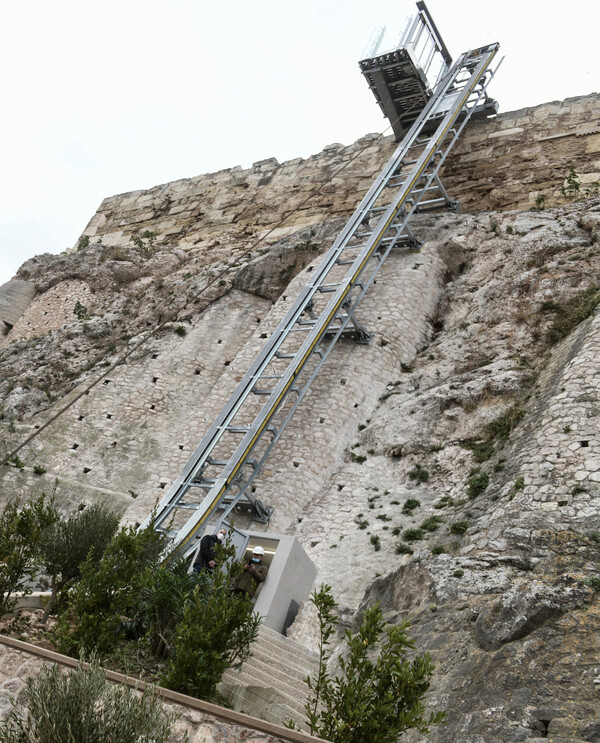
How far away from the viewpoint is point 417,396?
10344mm

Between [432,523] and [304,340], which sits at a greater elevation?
[304,340]

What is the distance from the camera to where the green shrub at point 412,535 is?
8031 millimetres

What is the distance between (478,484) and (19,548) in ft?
16.3

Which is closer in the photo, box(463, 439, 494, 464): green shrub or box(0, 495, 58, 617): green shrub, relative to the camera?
box(0, 495, 58, 617): green shrub

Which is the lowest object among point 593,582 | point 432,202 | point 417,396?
point 593,582

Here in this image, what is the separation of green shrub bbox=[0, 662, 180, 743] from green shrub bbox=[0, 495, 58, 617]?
7.07ft

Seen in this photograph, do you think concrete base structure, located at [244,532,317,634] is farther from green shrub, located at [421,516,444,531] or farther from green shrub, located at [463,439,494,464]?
green shrub, located at [463,439,494,464]

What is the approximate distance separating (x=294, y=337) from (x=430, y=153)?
5493 mm

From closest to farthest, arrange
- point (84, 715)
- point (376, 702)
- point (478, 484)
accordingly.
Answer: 1. point (84, 715)
2. point (376, 702)
3. point (478, 484)

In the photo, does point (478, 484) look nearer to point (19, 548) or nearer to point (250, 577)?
point (250, 577)

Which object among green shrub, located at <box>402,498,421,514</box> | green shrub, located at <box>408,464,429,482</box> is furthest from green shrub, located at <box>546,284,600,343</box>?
green shrub, located at <box>402,498,421,514</box>

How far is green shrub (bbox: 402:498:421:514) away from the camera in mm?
8609

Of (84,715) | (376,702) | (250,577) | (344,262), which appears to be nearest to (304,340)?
(344,262)

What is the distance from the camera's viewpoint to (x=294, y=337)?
1230 cm
